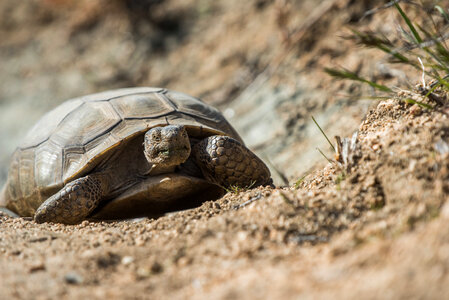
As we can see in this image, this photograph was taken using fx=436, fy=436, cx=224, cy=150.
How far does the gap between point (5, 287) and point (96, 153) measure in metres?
1.72

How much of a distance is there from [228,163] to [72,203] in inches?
47.9

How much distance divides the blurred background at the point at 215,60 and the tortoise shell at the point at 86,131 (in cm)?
91

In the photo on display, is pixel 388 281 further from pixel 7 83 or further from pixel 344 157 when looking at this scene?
pixel 7 83

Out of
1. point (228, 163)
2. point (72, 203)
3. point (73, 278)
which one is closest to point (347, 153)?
point (228, 163)

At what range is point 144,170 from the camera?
3.58m

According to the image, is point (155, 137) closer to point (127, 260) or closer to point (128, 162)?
point (128, 162)

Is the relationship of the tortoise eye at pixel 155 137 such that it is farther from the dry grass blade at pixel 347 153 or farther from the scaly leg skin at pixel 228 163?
the dry grass blade at pixel 347 153

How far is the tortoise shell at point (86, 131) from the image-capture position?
11.4ft

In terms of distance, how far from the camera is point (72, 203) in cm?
327

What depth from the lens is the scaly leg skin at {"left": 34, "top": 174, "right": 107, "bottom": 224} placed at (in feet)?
10.7

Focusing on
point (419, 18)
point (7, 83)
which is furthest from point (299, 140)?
point (7, 83)

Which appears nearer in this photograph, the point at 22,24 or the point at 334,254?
the point at 334,254

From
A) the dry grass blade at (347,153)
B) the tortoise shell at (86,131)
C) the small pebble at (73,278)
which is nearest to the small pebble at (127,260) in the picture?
the small pebble at (73,278)

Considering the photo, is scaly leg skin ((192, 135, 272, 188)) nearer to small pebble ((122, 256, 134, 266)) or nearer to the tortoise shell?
the tortoise shell
